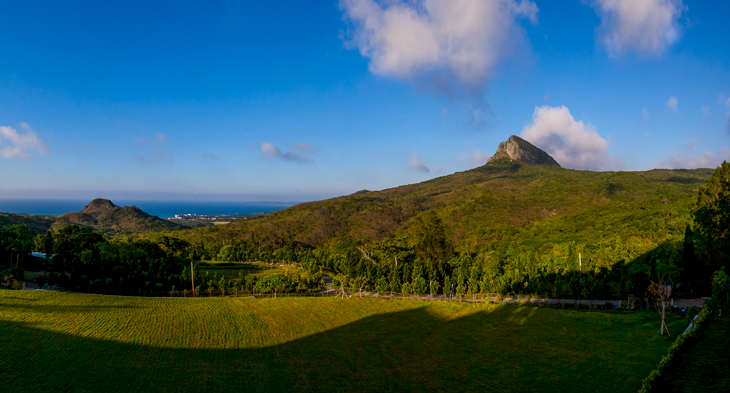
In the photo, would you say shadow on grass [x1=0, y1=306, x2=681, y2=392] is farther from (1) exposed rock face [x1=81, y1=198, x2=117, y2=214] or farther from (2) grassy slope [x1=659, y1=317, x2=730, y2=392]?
(1) exposed rock face [x1=81, y1=198, x2=117, y2=214]

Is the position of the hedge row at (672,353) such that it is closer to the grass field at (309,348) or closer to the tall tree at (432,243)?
the grass field at (309,348)

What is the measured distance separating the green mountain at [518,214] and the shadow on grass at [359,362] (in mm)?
28690

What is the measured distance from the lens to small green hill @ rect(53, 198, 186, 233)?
107750 mm

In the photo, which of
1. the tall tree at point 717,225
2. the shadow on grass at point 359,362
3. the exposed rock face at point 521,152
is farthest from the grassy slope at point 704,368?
the exposed rock face at point 521,152

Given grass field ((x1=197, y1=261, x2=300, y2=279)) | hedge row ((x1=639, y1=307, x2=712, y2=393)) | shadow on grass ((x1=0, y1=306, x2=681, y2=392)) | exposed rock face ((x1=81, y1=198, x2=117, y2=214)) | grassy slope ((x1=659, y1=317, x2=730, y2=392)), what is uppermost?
exposed rock face ((x1=81, y1=198, x2=117, y2=214))

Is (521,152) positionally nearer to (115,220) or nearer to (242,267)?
(242,267)

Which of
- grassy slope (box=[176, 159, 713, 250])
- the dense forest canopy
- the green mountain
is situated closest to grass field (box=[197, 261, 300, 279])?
the dense forest canopy

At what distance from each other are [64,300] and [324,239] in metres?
60.2

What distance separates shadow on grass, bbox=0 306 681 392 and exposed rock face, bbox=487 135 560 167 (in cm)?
15161

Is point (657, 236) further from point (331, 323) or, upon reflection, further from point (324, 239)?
point (324, 239)

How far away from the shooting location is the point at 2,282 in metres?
27.7

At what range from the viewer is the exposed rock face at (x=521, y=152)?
156750mm

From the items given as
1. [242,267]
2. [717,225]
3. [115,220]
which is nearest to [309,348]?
[717,225]

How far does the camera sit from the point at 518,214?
75.8 m
